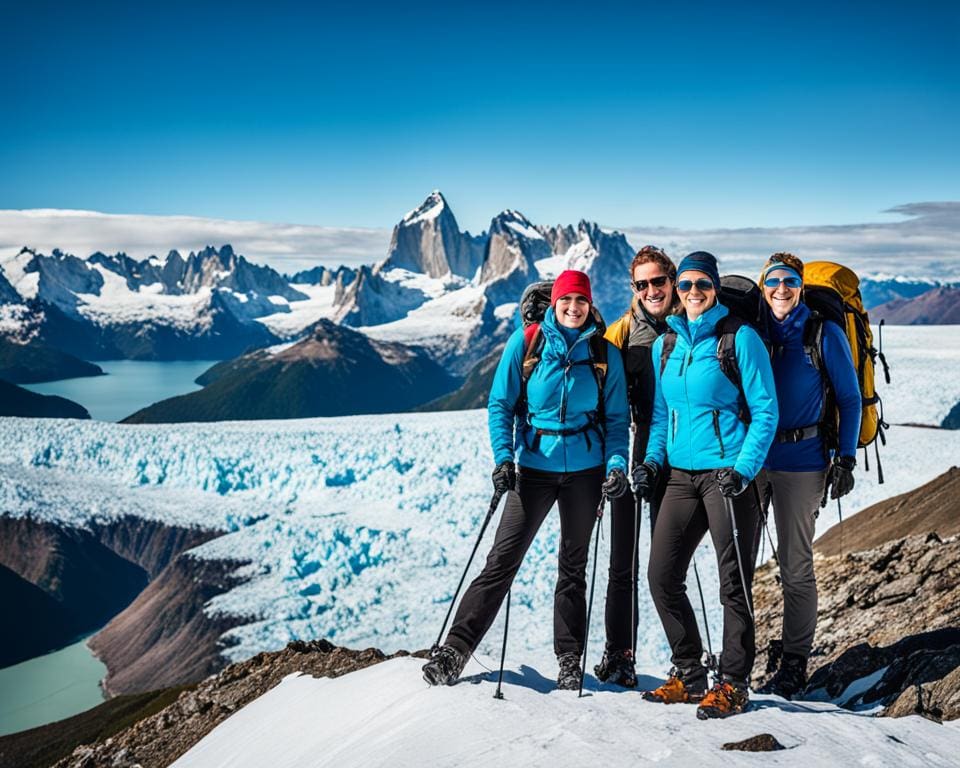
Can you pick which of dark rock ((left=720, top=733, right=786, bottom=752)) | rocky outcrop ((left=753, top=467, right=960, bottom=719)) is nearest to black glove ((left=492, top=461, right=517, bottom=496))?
dark rock ((left=720, top=733, right=786, bottom=752))

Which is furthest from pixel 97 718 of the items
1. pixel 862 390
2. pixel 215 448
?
pixel 862 390

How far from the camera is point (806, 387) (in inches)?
221

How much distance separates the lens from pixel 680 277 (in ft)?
17.5

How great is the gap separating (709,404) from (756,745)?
82.8 inches

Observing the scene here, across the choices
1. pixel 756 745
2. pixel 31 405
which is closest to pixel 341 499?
pixel 756 745

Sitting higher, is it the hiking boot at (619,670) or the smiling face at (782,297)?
the smiling face at (782,297)

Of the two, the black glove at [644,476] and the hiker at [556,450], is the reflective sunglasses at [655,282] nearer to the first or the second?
the hiker at [556,450]

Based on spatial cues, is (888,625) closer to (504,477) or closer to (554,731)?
(554,731)

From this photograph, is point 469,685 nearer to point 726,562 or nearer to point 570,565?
point 570,565

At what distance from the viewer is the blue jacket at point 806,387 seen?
5.55m

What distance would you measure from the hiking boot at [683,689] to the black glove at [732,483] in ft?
4.51

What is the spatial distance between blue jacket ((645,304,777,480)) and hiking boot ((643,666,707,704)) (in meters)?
1.46

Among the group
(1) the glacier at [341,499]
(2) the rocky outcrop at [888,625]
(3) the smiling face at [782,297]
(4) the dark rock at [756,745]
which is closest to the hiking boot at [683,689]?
(4) the dark rock at [756,745]

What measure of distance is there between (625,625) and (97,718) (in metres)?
31.6
